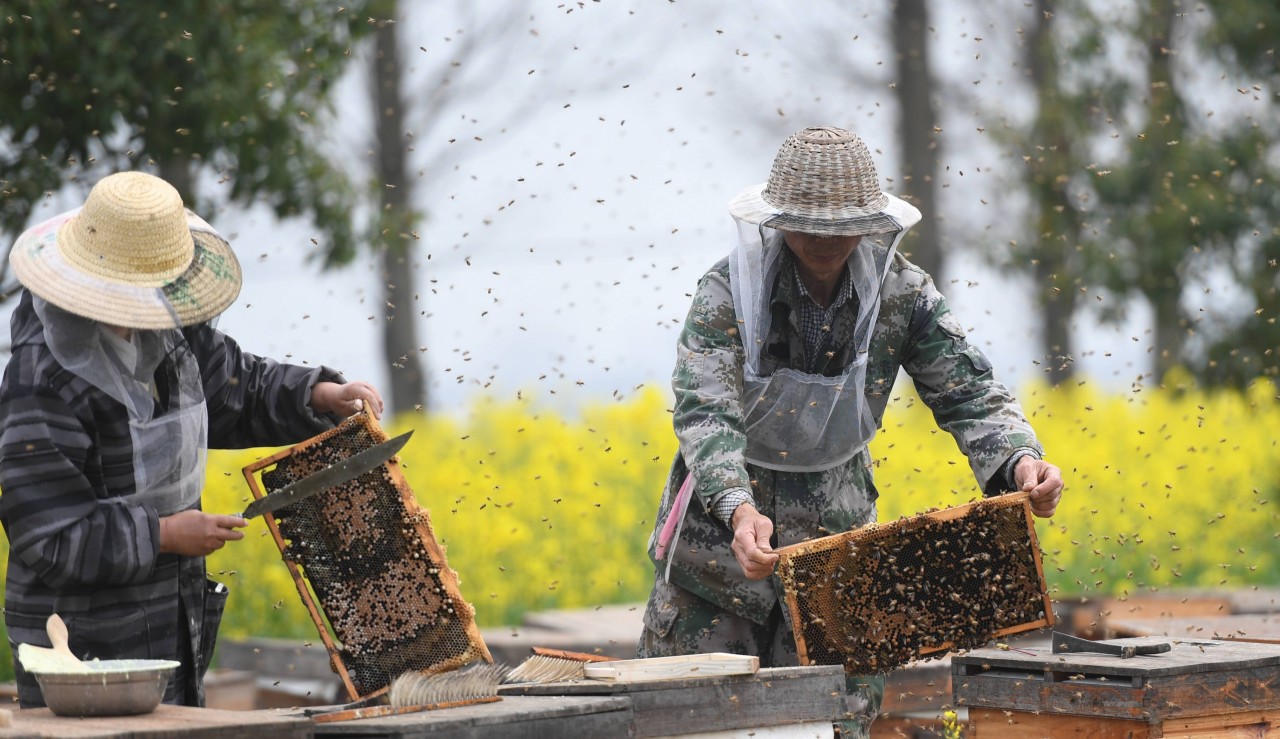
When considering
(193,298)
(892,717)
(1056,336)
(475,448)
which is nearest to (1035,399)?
(1056,336)

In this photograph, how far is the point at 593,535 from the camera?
10.7m

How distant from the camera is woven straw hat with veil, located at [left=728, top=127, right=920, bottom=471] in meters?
4.02

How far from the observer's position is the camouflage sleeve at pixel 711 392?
Answer: 389 cm

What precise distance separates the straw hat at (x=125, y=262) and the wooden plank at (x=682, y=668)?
1.31 meters

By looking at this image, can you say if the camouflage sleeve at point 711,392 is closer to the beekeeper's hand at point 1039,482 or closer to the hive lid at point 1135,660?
the beekeeper's hand at point 1039,482

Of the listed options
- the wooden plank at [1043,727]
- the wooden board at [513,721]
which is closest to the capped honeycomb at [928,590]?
the wooden plank at [1043,727]

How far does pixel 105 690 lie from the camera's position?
3.07m

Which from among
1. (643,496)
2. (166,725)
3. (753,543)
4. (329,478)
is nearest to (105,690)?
(166,725)

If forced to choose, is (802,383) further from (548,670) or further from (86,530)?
(86,530)

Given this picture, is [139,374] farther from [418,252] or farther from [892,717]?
[418,252]

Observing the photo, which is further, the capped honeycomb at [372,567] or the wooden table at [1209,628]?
the wooden table at [1209,628]

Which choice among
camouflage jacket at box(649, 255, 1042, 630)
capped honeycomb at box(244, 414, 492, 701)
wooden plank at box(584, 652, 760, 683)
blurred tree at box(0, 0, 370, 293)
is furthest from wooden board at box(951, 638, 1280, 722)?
blurred tree at box(0, 0, 370, 293)

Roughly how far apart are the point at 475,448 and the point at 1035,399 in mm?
6061

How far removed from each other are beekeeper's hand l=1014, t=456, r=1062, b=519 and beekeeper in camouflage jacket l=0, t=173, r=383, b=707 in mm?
2015
